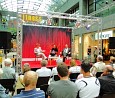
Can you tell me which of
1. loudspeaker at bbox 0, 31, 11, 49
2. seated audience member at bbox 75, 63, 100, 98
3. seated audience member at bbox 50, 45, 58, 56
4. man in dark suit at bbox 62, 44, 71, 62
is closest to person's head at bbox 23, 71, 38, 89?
seated audience member at bbox 75, 63, 100, 98

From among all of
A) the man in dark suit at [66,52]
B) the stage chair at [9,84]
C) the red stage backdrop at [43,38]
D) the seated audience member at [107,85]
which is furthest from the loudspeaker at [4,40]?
the man in dark suit at [66,52]

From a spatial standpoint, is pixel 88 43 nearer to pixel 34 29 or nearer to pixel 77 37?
pixel 77 37

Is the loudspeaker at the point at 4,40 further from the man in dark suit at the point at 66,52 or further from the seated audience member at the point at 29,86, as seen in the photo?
the seated audience member at the point at 29,86

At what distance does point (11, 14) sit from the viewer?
103 feet

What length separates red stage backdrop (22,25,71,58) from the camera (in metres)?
15.4

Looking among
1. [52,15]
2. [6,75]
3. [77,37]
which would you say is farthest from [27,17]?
[77,37]

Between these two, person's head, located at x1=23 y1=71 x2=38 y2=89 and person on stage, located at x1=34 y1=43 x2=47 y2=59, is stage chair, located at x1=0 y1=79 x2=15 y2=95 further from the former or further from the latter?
person on stage, located at x1=34 y1=43 x2=47 y2=59

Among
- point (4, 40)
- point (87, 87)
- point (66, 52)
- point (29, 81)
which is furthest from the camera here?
point (66, 52)

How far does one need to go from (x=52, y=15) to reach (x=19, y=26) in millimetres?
2194

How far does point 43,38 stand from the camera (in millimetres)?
16062

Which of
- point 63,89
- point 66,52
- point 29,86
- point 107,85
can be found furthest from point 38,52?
point 29,86

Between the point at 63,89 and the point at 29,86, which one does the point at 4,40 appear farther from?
the point at 29,86

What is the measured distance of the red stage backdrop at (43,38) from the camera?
15414 mm

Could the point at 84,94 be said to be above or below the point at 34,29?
below
